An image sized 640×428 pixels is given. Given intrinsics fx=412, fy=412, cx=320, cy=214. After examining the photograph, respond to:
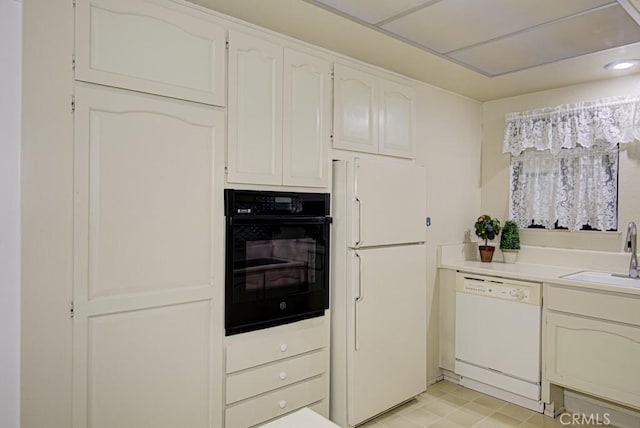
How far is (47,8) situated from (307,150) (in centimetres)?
141

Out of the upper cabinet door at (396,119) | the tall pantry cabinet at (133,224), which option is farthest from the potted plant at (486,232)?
the tall pantry cabinet at (133,224)

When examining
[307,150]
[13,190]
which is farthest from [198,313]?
[307,150]

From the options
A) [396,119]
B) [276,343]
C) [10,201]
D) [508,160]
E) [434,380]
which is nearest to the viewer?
[10,201]

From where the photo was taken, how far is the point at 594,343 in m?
2.67

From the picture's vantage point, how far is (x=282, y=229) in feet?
7.84

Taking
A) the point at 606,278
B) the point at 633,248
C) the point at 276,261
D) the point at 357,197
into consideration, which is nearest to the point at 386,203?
the point at 357,197

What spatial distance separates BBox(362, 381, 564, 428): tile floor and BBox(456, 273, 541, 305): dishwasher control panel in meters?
0.80

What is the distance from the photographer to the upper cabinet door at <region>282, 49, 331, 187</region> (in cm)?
243

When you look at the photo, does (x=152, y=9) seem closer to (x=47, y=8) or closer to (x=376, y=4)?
(x=47, y=8)

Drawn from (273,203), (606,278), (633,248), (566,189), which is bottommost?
(606,278)

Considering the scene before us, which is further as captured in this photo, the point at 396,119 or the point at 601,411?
the point at 396,119

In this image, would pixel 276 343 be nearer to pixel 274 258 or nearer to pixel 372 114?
pixel 274 258

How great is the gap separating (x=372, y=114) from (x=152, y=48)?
1510 mm

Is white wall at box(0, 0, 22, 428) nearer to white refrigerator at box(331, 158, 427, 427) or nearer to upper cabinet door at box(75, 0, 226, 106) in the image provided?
upper cabinet door at box(75, 0, 226, 106)
